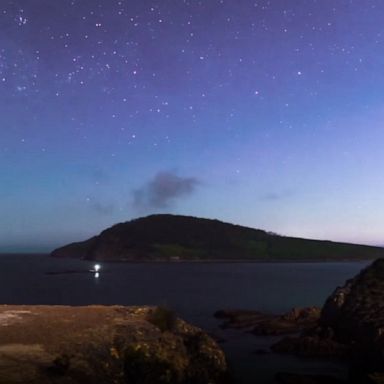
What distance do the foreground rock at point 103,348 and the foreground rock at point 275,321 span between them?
20016 millimetres

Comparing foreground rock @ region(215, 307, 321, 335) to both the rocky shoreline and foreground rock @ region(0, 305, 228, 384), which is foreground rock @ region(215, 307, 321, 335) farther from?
foreground rock @ region(0, 305, 228, 384)

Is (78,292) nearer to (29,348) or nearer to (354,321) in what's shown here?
(354,321)

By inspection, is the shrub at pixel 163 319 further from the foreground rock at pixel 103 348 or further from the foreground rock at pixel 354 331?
the foreground rock at pixel 354 331

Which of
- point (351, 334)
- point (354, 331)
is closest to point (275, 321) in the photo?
point (351, 334)

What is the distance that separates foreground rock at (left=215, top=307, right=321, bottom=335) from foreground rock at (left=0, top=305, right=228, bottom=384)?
20.0 m

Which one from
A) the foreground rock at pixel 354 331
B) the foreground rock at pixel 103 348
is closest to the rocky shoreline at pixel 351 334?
the foreground rock at pixel 354 331

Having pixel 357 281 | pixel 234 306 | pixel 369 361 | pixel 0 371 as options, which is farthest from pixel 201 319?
pixel 0 371

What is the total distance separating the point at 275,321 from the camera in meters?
52.9

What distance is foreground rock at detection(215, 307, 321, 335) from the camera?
49.7 m

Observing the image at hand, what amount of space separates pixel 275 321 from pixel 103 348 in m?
31.7

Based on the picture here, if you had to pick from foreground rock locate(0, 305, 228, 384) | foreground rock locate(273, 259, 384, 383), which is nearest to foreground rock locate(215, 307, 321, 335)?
foreground rock locate(273, 259, 384, 383)

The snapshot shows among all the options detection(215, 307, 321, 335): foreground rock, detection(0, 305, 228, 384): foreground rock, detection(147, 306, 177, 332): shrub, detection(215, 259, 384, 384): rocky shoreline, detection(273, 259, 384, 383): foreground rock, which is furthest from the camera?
detection(215, 307, 321, 335): foreground rock

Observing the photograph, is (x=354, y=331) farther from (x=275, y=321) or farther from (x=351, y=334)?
(x=275, y=321)

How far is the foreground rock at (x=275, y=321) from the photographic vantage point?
163 feet
